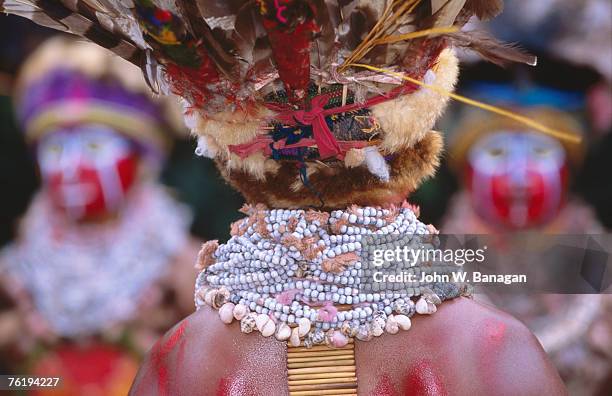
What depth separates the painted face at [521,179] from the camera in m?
4.34

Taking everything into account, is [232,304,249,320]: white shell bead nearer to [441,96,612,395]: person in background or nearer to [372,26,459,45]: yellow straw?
[372,26,459,45]: yellow straw

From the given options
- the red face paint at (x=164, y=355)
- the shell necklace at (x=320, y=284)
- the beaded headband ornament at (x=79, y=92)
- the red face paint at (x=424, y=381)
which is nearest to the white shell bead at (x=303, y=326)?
the shell necklace at (x=320, y=284)

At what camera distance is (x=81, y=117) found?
4.09 m

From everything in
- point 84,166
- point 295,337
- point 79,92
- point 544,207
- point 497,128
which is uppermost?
point 79,92

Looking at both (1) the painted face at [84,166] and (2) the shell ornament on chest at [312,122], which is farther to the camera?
(1) the painted face at [84,166]

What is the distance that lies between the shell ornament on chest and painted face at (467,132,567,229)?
2.81 m

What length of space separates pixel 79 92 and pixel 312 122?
2781 millimetres

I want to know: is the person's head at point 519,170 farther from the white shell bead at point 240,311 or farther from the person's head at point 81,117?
the white shell bead at point 240,311

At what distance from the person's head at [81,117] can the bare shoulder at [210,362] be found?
2.47 metres

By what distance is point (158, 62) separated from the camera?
5.24ft

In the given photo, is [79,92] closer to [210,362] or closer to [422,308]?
[210,362]

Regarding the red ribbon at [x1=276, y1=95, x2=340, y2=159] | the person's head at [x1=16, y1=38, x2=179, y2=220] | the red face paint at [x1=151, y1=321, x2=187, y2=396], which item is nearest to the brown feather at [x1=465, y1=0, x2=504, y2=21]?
the red ribbon at [x1=276, y1=95, x2=340, y2=159]

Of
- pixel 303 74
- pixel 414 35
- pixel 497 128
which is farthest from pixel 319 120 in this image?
pixel 497 128

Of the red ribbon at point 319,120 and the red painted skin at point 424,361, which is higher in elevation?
the red ribbon at point 319,120
